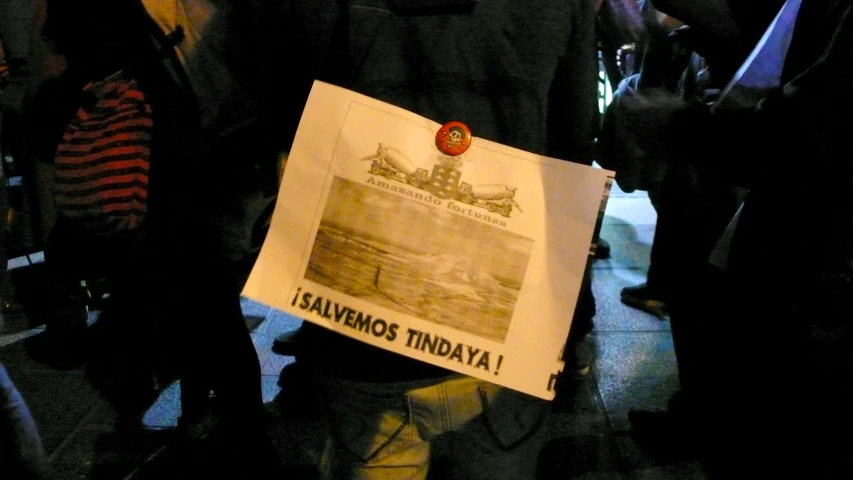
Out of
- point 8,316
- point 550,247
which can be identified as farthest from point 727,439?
point 8,316

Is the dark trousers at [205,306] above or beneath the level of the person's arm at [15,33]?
beneath

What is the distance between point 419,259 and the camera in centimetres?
60

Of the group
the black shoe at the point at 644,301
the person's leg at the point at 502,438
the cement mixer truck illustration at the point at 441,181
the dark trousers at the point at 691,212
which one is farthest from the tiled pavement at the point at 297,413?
the cement mixer truck illustration at the point at 441,181

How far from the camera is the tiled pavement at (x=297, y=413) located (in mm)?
1586

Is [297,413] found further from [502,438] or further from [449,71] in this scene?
[449,71]

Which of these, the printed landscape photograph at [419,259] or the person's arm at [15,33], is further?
the person's arm at [15,33]

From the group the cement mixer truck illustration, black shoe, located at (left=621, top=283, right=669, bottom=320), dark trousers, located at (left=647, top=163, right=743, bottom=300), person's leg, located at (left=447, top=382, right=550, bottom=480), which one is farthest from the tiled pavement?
the cement mixer truck illustration

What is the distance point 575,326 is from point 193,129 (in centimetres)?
65

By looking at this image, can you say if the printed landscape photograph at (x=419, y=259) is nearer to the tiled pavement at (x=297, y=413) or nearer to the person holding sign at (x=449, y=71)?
the person holding sign at (x=449, y=71)

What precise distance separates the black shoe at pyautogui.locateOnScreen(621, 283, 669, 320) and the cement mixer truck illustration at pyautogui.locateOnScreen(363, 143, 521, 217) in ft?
5.72

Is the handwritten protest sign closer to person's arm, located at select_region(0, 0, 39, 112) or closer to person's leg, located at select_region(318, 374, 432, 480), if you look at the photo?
person's leg, located at select_region(318, 374, 432, 480)

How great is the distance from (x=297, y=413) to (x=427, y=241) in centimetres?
136

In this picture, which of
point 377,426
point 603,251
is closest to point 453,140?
point 377,426

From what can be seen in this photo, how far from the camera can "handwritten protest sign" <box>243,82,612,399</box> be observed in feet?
1.89
